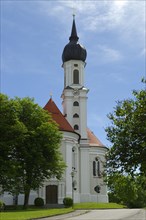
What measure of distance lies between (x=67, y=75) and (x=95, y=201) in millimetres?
22338

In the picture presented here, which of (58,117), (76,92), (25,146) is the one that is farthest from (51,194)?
(76,92)

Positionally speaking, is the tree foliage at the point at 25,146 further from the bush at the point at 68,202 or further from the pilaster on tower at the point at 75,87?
the pilaster on tower at the point at 75,87

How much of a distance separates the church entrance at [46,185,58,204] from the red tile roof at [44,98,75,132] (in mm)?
8681

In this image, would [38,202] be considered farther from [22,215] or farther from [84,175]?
[22,215]

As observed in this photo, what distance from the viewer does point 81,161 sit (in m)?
59.7

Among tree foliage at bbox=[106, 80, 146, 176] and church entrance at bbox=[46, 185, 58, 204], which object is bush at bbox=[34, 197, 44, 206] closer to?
church entrance at bbox=[46, 185, 58, 204]

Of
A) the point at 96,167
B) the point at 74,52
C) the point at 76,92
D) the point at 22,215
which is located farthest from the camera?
the point at 74,52

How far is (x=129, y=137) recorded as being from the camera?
14.2 m

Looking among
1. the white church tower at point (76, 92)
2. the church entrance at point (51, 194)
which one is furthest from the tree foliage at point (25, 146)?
the white church tower at point (76, 92)

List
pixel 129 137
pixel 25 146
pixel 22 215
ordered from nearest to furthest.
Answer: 1. pixel 129 137
2. pixel 22 215
3. pixel 25 146

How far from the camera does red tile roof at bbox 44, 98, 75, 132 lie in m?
56.0

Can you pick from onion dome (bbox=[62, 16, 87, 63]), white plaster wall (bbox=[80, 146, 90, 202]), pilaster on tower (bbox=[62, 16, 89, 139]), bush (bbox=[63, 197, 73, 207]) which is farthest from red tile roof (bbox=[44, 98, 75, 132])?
bush (bbox=[63, 197, 73, 207])

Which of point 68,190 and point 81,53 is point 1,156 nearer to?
point 68,190

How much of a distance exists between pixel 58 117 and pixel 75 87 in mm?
8873
